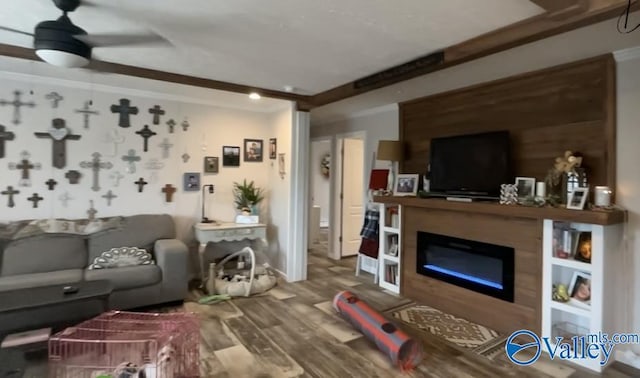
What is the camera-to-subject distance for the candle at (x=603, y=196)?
8.27ft

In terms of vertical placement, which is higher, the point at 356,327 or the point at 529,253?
the point at 529,253

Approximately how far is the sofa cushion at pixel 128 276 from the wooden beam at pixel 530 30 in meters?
3.05

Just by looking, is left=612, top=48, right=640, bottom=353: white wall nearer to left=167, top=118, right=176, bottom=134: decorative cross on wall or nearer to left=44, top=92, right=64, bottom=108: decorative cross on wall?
left=167, top=118, right=176, bottom=134: decorative cross on wall

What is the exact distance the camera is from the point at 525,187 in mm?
2982

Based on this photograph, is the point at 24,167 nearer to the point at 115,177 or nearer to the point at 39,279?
the point at 115,177

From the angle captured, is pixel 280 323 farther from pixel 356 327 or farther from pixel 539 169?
pixel 539 169

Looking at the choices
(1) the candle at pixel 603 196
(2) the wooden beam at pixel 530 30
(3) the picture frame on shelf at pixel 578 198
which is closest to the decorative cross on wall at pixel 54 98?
(2) the wooden beam at pixel 530 30

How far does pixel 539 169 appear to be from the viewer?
3.05 meters

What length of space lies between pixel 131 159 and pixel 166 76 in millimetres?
1232

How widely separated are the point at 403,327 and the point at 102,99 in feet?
13.3

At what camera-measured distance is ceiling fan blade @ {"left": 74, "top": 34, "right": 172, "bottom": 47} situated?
2.25m

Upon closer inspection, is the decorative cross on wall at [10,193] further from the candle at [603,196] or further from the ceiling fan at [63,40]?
the candle at [603,196]

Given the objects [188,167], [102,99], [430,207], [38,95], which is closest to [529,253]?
[430,207]

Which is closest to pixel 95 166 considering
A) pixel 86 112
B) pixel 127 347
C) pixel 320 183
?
pixel 86 112
